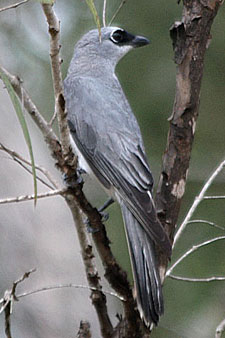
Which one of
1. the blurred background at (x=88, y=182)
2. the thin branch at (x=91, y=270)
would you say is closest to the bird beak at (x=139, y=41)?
the blurred background at (x=88, y=182)

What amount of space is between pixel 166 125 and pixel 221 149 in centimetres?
46

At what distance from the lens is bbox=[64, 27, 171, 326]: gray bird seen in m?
3.04

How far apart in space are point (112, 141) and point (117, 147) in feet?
0.14

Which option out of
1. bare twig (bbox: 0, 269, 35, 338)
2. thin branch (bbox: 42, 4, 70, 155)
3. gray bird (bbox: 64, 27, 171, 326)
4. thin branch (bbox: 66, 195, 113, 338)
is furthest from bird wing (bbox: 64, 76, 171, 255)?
bare twig (bbox: 0, 269, 35, 338)

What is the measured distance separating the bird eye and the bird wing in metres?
0.38

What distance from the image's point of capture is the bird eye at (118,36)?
4.26m

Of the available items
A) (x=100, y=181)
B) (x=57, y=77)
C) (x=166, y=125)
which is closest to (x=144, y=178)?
(x=100, y=181)

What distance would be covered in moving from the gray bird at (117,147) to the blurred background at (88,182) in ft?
4.03

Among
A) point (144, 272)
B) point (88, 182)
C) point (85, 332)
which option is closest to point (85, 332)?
point (85, 332)

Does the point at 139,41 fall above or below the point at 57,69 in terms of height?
below

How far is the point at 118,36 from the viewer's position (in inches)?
168

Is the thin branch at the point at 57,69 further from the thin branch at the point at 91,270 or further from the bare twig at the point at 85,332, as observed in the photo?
the bare twig at the point at 85,332

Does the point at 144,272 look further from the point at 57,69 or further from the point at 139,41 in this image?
the point at 139,41

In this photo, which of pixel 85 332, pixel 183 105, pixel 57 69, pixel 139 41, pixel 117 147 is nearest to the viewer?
pixel 57 69
